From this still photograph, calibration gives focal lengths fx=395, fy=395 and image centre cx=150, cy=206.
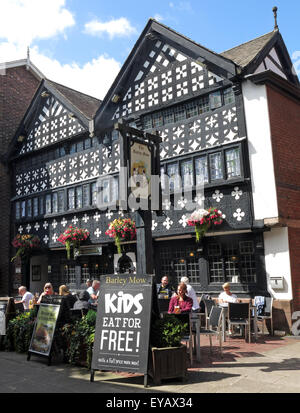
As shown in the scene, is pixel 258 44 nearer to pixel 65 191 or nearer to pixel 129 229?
pixel 129 229

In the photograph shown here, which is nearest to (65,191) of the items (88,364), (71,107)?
(71,107)

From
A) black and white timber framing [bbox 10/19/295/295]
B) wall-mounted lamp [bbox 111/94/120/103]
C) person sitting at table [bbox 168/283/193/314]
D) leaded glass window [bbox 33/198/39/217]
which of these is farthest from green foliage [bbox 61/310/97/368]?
leaded glass window [bbox 33/198/39/217]

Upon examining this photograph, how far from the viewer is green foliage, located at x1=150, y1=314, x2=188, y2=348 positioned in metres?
6.54

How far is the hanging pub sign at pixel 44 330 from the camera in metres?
8.05

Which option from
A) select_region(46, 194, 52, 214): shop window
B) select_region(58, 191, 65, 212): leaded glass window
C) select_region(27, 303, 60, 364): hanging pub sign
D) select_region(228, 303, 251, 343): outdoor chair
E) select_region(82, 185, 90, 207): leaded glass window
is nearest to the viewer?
select_region(27, 303, 60, 364): hanging pub sign

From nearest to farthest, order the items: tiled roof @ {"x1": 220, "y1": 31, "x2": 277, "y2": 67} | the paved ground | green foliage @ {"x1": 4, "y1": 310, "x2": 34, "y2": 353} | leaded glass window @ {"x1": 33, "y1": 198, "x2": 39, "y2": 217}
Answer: the paved ground
green foliage @ {"x1": 4, "y1": 310, "x2": 34, "y2": 353}
tiled roof @ {"x1": 220, "y1": 31, "x2": 277, "y2": 67}
leaded glass window @ {"x1": 33, "y1": 198, "x2": 39, "y2": 217}

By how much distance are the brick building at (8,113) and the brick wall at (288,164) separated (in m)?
14.2

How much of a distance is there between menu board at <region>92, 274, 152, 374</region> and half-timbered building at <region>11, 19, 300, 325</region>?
365 centimetres

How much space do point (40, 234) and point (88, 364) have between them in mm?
12310

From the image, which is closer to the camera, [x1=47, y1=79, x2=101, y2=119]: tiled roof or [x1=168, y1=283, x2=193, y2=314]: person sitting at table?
[x1=168, y1=283, x2=193, y2=314]: person sitting at table

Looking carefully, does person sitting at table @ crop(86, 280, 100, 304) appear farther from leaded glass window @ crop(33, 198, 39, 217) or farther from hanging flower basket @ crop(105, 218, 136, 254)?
leaded glass window @ crop(33, 198, 39, 217)

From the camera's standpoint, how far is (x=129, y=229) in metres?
14.5

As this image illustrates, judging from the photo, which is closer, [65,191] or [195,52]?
[195,52]
